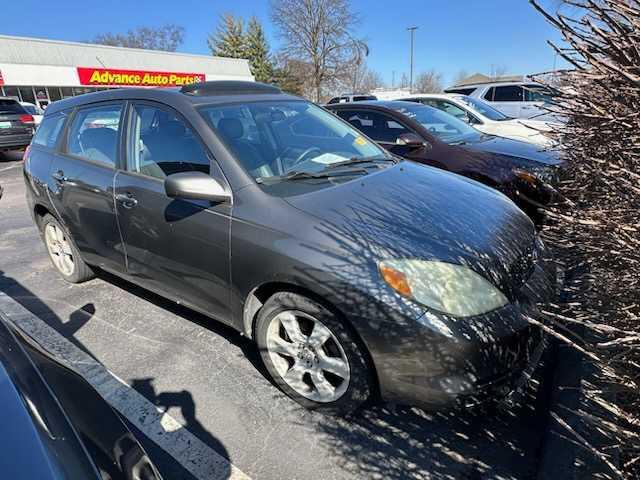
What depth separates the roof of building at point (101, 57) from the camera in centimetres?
2767

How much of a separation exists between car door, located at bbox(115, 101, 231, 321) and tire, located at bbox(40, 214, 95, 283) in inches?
40.8

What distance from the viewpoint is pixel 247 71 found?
44.3 metres

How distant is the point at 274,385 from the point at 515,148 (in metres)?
4.13

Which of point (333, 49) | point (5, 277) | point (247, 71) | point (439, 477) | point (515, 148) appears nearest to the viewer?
point (439, 477)

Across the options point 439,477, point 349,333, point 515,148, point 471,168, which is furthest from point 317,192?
point 515,148

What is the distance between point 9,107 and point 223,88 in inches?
506

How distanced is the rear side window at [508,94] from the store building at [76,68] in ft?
64.1

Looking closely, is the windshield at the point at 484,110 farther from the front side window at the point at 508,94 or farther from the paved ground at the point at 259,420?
the paved ground at the point at 259,420

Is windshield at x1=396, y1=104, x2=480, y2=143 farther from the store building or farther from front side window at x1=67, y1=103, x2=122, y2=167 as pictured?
the store building

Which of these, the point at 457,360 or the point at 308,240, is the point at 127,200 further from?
the point at 457,360

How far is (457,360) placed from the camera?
1922 millimetres

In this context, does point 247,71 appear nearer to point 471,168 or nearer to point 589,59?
point 471,168

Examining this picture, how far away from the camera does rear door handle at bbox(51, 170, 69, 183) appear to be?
357cm

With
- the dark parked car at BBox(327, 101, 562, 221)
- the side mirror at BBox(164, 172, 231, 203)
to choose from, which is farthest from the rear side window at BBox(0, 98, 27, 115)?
the side mirror at BBox(164, 172, 231, 203)
